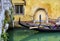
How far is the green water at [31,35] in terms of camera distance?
34.0 ft

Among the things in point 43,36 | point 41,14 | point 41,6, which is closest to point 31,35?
point 43,36

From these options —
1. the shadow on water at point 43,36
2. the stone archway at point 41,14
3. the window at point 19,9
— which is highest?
the window at point 19,9

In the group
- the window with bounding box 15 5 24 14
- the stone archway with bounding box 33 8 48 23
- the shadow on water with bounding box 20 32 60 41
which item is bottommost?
the shadow on water with bounding box 20 32 60 41

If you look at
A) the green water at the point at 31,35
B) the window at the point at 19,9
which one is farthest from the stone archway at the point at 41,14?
the green water at the point at 31,35

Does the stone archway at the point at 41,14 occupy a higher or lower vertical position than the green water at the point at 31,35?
higher

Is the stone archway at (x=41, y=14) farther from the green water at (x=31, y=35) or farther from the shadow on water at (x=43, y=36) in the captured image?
the shadow on water at (x=43, y=36)

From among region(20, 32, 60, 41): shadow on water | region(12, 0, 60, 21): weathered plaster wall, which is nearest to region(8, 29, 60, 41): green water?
region(20, 32, 60, 41): shadow on water

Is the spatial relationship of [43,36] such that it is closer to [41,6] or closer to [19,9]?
[41,6]

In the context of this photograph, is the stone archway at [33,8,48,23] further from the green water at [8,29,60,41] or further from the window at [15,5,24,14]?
the green water at [8,29,60,41]

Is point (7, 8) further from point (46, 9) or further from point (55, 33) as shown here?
point (46, 9)

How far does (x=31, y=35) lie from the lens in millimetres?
10930

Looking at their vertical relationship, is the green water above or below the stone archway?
below

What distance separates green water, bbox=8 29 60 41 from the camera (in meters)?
10.4

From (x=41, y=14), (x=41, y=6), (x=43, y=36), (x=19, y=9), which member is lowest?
(x=43, y=36)
